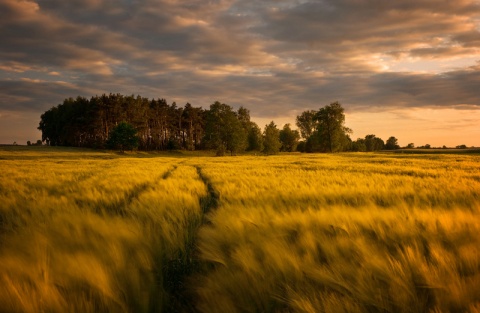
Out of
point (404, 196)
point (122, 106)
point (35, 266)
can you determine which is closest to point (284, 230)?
point (35, 266)

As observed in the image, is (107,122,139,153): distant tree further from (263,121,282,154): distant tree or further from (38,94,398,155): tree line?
(263,121,282,154): distant tree

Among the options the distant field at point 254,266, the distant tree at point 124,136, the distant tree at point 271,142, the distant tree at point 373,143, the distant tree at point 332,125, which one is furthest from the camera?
the distant tree at point 373,143

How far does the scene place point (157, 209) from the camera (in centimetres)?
500

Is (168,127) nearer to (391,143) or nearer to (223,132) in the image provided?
(223,132)

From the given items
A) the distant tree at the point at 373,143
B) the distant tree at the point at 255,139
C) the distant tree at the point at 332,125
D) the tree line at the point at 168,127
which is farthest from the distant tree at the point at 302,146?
the distant tree at the point at 373,143

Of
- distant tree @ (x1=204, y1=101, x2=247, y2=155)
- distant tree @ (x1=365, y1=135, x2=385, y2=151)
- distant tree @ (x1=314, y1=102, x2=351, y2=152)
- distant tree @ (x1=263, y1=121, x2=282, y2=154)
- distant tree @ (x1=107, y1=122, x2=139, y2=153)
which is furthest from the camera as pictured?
distant tree @ (x1=365, y1=135, x2=385, y2=151)

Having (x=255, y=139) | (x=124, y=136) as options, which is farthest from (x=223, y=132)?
(x=255, y=139)

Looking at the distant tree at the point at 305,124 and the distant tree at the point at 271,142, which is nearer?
the distant tree at the point at 271,142

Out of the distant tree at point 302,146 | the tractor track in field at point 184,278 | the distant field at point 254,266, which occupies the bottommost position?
the tractor track in field at point 184,278

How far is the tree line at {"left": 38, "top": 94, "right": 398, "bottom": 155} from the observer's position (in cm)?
6881

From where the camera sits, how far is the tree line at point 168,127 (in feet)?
226

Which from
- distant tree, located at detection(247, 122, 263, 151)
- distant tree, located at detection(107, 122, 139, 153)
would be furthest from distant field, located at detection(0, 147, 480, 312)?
distant tree, located at detection(247, 122, 263, 151)

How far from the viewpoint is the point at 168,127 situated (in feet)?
323

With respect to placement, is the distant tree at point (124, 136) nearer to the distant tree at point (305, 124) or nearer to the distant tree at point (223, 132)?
the distant tree at point (223, 132)
